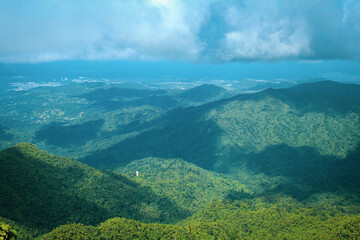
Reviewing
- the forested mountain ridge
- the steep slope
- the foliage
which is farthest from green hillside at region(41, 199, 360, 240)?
the forested mountain ridge

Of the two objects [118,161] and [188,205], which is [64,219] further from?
[118,161]

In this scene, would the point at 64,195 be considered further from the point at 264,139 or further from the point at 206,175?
the point at 264,139

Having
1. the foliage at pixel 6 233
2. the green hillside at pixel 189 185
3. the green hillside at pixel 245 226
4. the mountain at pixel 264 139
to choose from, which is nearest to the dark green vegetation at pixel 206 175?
the green hillside at pixel 245 226

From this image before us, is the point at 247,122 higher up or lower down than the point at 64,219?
higher up

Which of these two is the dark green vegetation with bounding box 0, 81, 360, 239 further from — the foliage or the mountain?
the foliage

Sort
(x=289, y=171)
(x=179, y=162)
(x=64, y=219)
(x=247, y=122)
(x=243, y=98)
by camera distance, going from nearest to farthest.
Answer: (x=64, y=219) → (x=289, y=171) → (x=179, y=162) → (x=247, y=122) → (x=243, y=98)

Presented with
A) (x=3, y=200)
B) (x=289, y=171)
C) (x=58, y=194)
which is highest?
(x=3, y=200)

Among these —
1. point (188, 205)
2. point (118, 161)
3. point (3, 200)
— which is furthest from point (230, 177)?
point (3, 200)
